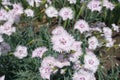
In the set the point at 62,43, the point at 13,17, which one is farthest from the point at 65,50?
the point at 13,17

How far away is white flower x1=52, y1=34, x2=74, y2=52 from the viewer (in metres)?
2.02

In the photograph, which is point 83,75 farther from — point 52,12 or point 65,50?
point 52,12

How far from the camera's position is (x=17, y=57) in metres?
2.57

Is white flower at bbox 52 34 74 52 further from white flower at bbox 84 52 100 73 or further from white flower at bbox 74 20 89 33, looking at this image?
white flower at bbox 74 20 89 33

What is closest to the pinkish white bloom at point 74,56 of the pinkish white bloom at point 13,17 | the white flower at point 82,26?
the white flower at point 82,26

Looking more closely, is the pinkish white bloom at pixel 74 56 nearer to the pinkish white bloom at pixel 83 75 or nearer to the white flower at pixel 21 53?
the pinkish white bloom at pixel 83 75

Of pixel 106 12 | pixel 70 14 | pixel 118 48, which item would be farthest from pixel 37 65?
pixel 106 12

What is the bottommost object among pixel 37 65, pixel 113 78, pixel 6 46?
pixel 113 78

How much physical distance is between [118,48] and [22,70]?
99cm

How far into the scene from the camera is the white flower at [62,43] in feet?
6.63

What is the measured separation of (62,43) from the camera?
2.02 meters

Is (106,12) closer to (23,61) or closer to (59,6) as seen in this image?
(59,6)

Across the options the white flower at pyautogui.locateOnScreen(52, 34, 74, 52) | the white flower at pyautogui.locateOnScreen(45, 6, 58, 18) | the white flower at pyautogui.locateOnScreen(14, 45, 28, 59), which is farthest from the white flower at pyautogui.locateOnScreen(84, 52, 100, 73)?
the white flower at pyautogui.locateOnScreen(45, 6, 58, 18)

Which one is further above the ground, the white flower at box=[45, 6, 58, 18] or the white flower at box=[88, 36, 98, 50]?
the white flower at box=[45, 6, 58, 18]
